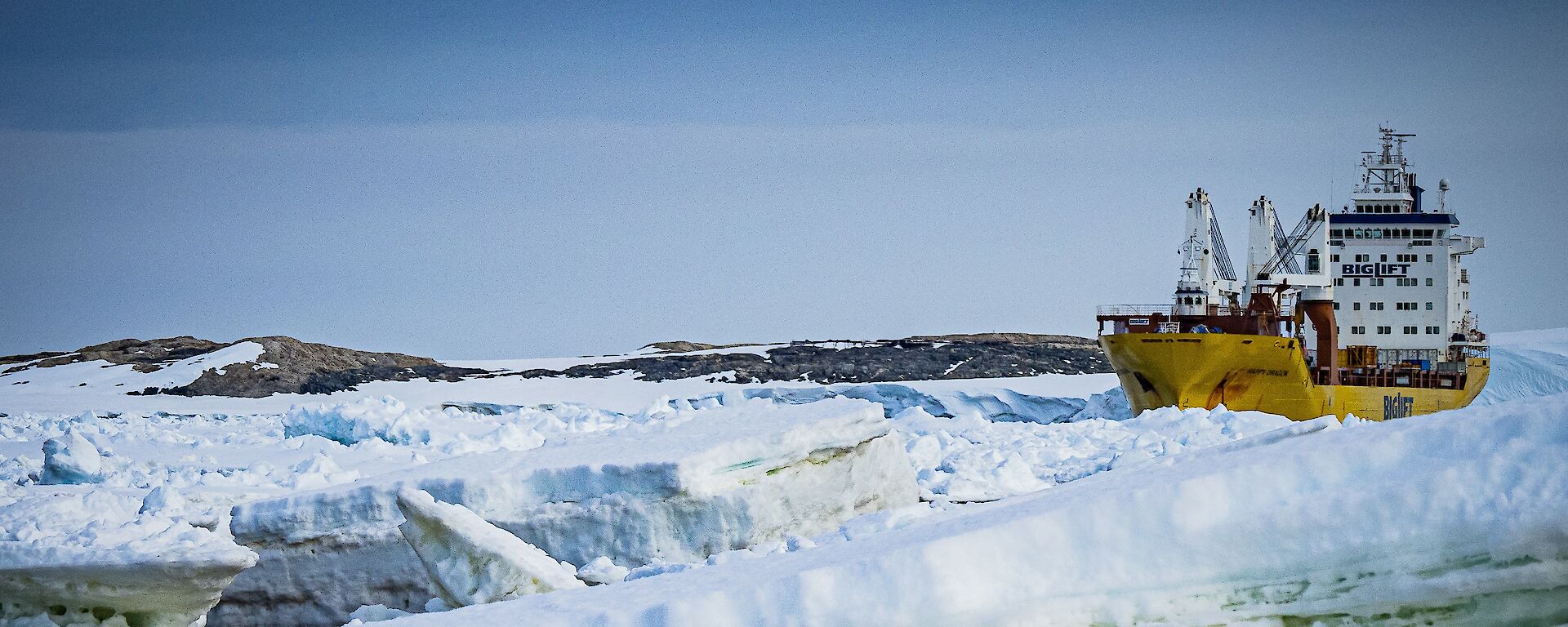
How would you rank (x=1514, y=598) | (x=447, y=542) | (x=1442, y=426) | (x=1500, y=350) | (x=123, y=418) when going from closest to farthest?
(x=1514, y=598) → (x=1442, y=426) → (x=447, y=542) → (x=123, y=418) → (x=1500, y=350)

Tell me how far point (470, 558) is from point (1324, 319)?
20.5 meters

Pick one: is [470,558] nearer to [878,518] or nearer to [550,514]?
[550,514]

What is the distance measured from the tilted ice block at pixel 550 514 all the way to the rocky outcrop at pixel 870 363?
2132 centimetres

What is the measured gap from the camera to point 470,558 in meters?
4.83

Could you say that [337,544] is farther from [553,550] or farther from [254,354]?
[254,354]

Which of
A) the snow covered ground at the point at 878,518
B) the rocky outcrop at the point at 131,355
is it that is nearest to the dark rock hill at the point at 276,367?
the rocky outcrop at the point at 131,355

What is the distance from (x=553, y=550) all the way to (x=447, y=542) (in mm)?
1032

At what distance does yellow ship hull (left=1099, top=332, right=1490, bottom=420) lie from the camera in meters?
19.3

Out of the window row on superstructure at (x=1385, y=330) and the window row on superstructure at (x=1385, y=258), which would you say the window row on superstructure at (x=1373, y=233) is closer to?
the window row on superstructure at (x=1385, y=258)

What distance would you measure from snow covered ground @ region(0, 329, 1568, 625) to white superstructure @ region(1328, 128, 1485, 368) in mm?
13700

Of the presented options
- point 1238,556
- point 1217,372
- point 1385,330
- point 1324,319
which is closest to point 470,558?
point 1238,556

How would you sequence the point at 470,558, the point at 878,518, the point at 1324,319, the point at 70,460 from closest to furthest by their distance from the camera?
the point at 470,558
the point at 878,518
the point at 70,460
the point at 1324,319

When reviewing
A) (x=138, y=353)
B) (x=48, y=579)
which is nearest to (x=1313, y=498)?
(x=48, y=579)

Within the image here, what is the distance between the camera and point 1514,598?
2646 mm
